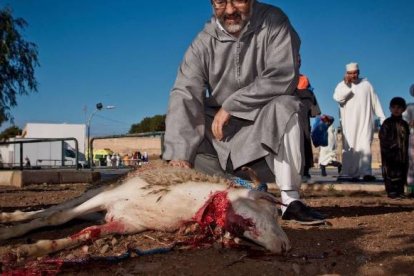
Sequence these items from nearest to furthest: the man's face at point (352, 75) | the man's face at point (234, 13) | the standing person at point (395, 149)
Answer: the man's face at point (234, 13) < the standing person at point (395, 149) < the man's face at point (352, 75)

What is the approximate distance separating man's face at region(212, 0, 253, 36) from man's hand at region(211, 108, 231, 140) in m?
0.69

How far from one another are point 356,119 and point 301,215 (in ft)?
23.1

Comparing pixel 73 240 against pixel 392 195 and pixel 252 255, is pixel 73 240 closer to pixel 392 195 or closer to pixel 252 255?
pixel 252 255

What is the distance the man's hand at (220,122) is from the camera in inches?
172

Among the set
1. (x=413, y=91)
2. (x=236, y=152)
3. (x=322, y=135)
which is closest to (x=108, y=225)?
(x=236, y=152)

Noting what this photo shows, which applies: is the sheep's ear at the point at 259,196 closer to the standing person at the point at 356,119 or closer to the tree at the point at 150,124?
the standing person at the point at 356,119

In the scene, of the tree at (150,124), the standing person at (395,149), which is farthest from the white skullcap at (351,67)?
the tree at (150,124)

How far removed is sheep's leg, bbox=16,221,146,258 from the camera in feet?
10.1

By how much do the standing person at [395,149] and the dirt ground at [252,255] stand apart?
3166 millimetres

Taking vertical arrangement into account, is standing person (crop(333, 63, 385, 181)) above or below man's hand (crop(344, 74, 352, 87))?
below

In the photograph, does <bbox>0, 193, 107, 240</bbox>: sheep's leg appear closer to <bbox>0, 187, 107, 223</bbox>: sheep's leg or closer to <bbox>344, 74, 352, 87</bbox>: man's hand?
<bbox>0, 187, 107, 223</bbox>: sheep's leg

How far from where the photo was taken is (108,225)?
366cm

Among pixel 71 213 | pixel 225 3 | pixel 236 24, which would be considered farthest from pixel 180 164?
pixel 225 3

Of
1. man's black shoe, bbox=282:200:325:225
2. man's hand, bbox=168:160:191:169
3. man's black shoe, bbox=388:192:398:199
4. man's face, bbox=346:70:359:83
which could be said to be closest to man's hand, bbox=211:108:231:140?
man's hand, bbox=168:160:191:169
